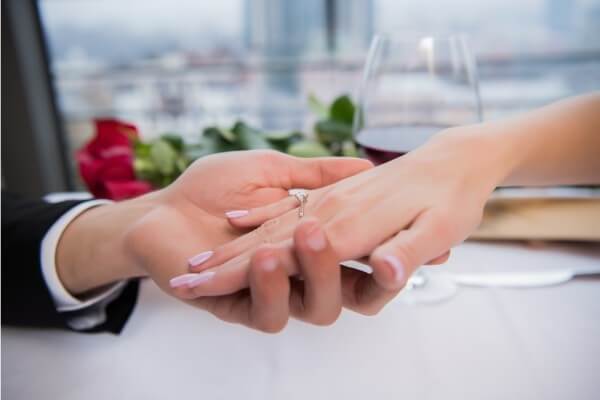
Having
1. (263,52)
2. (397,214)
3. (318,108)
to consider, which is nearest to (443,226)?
(397,214)

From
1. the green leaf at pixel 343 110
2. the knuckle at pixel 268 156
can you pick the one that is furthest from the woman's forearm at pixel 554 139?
the green leaf at pixel 343 110

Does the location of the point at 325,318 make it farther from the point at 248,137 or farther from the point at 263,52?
the point at 263,52

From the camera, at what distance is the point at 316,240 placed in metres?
0.34

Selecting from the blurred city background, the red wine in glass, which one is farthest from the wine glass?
the blurred city background

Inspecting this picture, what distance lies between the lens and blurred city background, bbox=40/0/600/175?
1530 millimetres

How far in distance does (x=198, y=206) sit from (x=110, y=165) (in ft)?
Result: 0.92

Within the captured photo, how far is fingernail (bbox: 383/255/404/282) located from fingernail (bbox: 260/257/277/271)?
0.27ft

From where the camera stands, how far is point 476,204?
0.42 meters

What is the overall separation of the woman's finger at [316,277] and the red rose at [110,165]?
16.0 inches

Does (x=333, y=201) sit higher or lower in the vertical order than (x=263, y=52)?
lower

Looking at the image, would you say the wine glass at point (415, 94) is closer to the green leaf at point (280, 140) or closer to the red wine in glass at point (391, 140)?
the red wine in glass at point (391, 140)

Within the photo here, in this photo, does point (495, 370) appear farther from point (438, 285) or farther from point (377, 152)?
point (377, 152)

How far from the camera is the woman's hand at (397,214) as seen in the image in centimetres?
37

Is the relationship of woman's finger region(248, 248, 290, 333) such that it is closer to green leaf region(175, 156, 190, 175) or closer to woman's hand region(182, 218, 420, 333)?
woman's hand region(182, 218, 420, 333)
